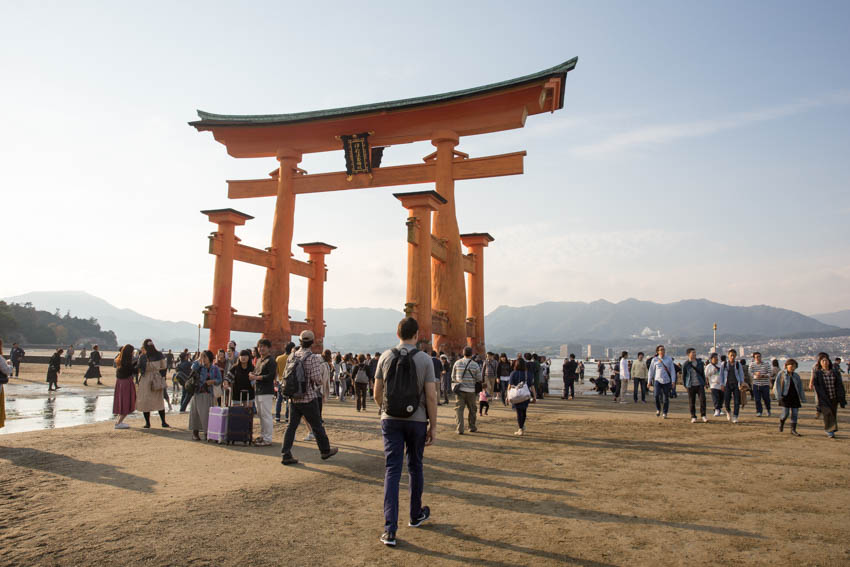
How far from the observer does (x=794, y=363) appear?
10180mm

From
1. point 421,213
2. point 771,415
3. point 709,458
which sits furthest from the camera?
point 421,213

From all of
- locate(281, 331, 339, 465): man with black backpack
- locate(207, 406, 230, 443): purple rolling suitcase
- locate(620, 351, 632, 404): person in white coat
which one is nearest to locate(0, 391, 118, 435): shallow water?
locate(207, 406, 230, 443): purple rolling suitcase

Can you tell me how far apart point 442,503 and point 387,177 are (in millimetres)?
18269

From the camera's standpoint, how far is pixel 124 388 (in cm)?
1012

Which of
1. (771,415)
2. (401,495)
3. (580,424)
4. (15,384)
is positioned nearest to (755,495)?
(401,495)

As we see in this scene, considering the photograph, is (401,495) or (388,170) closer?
(401,495)

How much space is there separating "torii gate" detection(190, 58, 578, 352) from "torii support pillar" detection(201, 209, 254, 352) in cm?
4

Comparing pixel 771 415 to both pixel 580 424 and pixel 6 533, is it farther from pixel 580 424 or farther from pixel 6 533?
pixel 6 533

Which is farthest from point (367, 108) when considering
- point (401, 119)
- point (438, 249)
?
point (438, 249)

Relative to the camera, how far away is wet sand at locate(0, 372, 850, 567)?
3.77 meters

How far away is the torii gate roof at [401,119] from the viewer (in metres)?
19.4

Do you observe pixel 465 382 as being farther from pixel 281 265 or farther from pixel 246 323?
pixel 281 265

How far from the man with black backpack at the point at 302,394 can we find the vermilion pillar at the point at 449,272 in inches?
514

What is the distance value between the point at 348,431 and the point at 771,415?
37.6 ft
